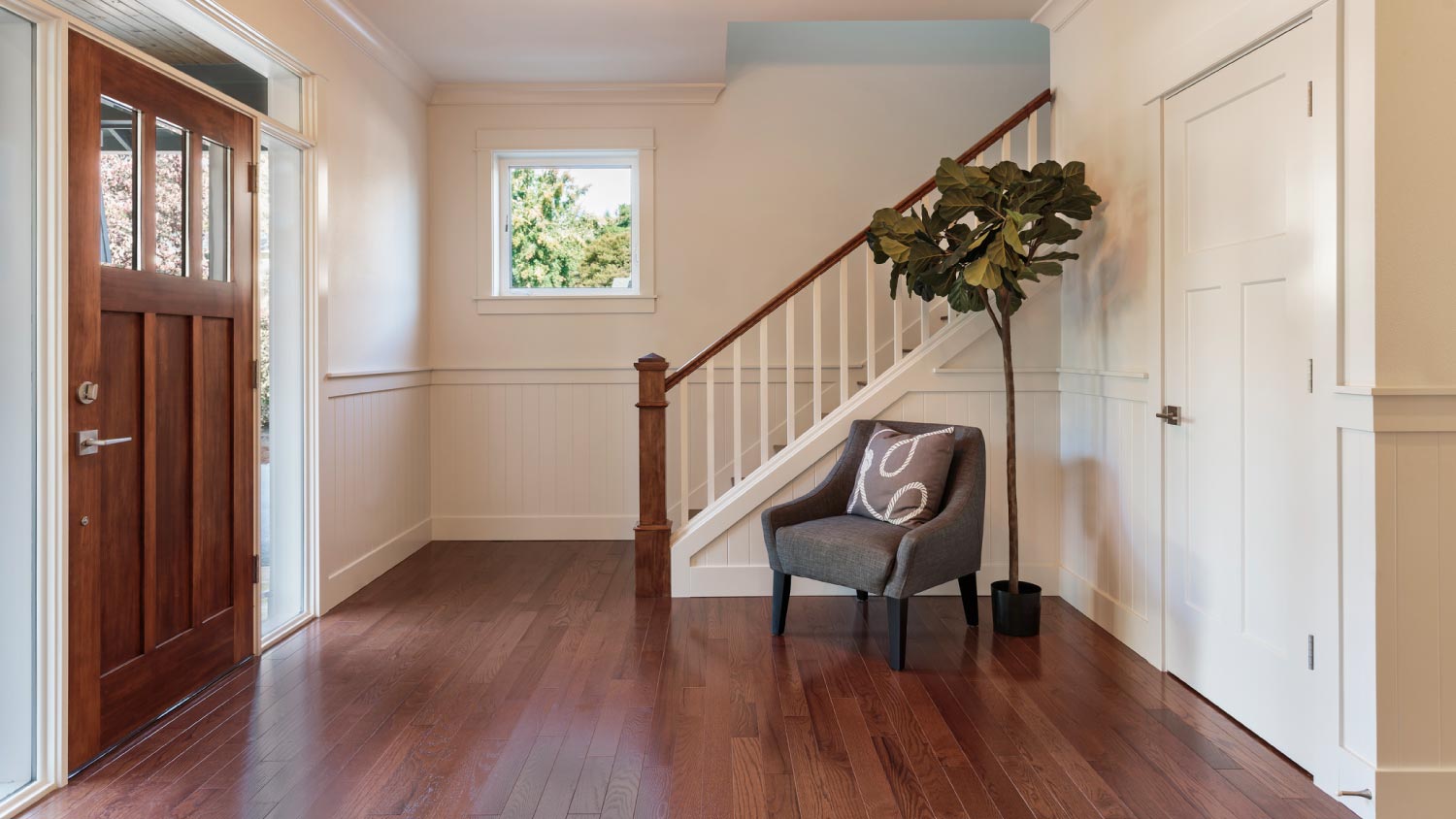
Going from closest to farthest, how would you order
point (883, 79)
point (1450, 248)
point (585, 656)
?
1. point (1450, 248)
2. point (585, 656)
3. point (883, 79)

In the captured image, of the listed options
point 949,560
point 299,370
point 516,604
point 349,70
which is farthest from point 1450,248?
point 349,70

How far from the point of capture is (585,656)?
3494 millimetres

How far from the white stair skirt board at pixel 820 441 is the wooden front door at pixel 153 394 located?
1.85m

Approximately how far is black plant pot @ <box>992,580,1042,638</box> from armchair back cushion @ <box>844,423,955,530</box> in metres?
0.46

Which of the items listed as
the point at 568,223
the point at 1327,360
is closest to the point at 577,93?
the point at 568,223

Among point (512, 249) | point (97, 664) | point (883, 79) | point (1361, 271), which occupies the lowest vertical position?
point (97, 664)

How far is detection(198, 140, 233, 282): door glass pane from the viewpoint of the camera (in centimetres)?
320

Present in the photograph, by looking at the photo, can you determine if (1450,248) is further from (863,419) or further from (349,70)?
(349,70)

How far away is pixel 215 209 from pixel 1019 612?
3.39 m

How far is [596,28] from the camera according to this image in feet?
15.0

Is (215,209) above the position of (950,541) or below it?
above

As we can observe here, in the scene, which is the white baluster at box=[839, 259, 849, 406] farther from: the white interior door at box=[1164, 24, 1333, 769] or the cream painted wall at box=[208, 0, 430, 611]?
the cream painted wall at box=[208, 0, 430, 611]

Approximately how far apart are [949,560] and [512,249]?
353cm

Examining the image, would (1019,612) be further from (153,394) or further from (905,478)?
(153,394)
